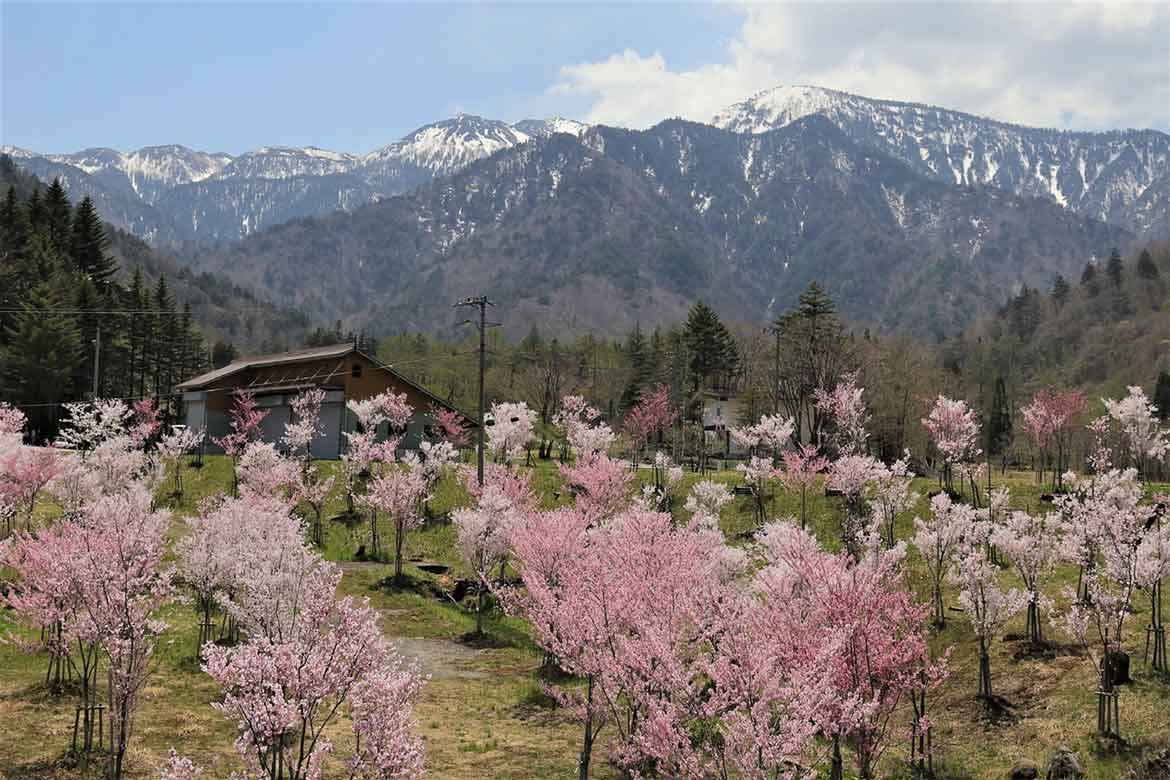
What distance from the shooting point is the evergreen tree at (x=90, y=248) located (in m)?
84.7

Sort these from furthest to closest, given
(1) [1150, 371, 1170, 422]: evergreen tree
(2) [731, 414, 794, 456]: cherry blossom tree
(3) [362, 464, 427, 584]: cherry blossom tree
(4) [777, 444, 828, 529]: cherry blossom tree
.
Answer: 1. (1) [1150, 371, 1170, 422]: evergreen tree
2. (2) [731, 414, 794, 456]: cherry blossom tree
3. (4) [777, 444, 828, 529]: cherry blossom tree
4. (3) [362, 464, 427, 584]: cherry blossom tree

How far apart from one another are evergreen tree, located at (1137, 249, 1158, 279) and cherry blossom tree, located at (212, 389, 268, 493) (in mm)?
160262

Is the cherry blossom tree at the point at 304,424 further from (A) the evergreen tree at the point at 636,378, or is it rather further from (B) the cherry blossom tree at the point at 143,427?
(A) the evergreen tree at the point at 636,378

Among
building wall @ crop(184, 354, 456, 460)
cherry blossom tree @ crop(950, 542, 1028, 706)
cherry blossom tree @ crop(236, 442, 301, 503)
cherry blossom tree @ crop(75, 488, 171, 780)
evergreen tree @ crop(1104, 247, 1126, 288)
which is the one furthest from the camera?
evergreen tree @ crop(1104, 247, 1126, 288)

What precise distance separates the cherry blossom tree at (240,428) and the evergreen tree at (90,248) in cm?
3324

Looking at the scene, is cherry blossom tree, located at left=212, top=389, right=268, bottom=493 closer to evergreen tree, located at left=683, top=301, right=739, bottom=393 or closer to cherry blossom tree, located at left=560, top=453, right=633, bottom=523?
cherry blossom tree, located at left=560, top=453, right=633, bottom=523

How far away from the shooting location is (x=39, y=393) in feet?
206

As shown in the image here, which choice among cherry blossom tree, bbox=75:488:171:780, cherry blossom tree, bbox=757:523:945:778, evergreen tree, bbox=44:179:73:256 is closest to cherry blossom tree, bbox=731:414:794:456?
cherry blossom tree, bbox=757:523:945:778

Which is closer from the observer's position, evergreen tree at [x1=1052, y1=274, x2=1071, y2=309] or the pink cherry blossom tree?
the pink cherry blossom tree

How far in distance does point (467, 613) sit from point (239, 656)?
23.2m

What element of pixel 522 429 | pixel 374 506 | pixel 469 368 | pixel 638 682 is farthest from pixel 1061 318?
pixel 638 682

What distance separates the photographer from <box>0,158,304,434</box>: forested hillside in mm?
62625

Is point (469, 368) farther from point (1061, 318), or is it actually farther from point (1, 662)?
point (1061, 318)

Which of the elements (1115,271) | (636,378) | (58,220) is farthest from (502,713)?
(1115,271)
